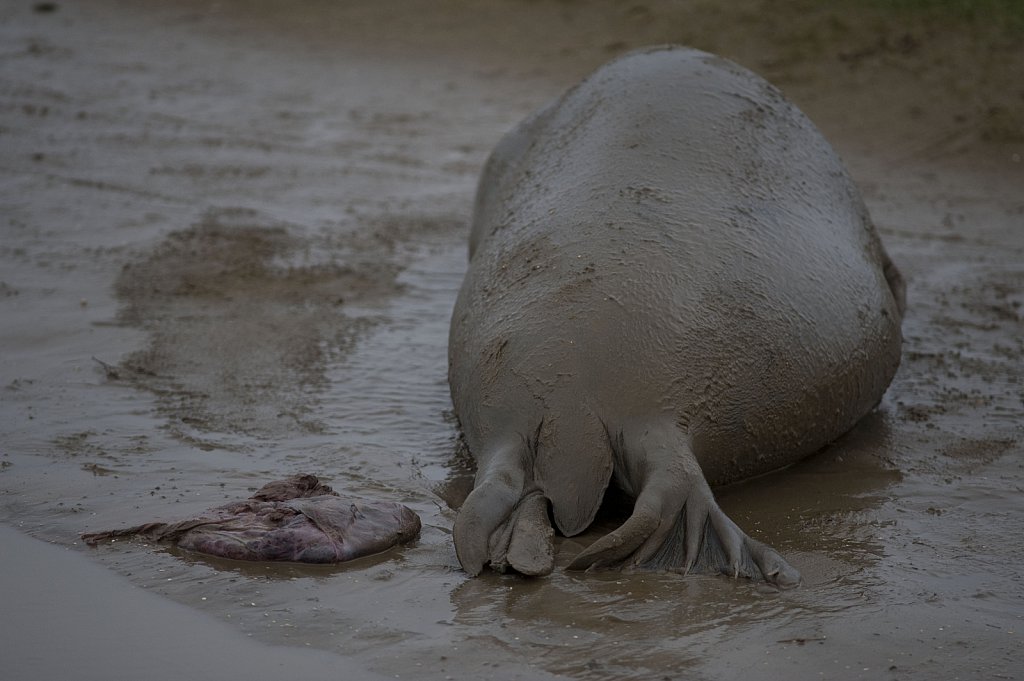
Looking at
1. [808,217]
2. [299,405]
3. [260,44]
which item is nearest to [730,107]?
[808,217]

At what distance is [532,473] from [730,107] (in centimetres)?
181

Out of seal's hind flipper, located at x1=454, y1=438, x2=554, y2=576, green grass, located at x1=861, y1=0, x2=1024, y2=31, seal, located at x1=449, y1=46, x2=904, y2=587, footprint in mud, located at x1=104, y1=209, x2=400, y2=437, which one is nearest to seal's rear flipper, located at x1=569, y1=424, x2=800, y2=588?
seal, located at x1=449, y1=46, x2=904, y2=587

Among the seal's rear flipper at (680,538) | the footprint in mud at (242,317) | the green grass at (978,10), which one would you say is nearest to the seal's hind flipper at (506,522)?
the seal's rear flipper at (680,538)

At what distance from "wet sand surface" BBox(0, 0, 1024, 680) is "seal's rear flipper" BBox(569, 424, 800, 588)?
0.26 ft

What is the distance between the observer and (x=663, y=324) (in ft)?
12.8

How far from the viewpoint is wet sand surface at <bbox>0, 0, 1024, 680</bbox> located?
322 cm

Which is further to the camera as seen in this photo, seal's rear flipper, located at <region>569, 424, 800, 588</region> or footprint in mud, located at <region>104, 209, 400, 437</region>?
footprint in mud, located at <region>104, 209, 400, 437</region>

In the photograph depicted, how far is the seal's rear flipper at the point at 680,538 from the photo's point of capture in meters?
3.49

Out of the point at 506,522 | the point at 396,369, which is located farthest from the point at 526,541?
the point at 396,369

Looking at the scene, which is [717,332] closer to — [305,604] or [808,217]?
[808,217]

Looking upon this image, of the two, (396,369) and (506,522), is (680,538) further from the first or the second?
(396,369)

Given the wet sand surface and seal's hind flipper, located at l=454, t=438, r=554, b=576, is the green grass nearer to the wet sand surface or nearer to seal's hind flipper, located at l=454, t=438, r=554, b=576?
the wet sand surface

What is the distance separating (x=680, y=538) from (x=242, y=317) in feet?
9.58

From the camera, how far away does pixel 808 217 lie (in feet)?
14.9
